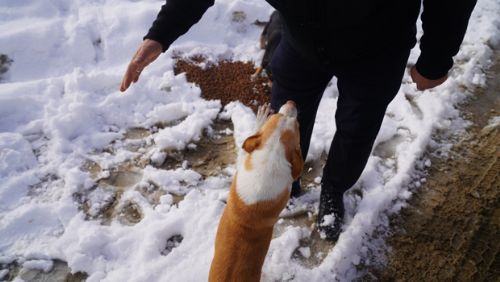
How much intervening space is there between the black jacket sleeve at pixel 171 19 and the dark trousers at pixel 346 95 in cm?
56

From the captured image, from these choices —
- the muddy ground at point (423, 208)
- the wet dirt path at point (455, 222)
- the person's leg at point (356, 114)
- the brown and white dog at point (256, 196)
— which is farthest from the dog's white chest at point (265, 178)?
the wet dirt path at point (455, 222)

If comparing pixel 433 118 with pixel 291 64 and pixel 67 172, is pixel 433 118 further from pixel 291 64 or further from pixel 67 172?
pixel 67 172

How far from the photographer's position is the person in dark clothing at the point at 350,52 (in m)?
1.56

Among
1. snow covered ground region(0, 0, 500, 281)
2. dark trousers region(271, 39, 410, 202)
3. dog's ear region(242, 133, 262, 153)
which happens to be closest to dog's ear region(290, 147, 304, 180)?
dog's ear region(242, 133, 262, 153)

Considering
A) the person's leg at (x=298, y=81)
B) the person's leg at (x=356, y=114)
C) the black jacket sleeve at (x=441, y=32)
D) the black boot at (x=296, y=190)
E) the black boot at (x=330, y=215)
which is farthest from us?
the black boot at (x=296, y=190)

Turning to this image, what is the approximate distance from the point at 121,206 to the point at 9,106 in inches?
52.4

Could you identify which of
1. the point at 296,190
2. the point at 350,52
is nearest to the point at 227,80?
the point at 296,190

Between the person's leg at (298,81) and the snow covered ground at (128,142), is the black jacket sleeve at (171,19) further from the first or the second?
the snow covered ground at (128,142)

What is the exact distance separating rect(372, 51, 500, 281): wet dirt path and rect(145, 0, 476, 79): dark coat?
51.8 inches

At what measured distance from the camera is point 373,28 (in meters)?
1.60

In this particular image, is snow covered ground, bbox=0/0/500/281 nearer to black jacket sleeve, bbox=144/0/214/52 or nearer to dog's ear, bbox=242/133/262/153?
dog's ear, bbox=242/133/262/153

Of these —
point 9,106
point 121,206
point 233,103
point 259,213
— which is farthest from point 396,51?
point 9,106

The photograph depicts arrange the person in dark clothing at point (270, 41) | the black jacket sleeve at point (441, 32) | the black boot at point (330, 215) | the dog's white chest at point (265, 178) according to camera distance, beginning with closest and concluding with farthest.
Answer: the black jacket sleeve at point (441, 32) → the dog's white chest at point (265, 178) → the black boot at point (330, 215) → the person in dark clothing at point (270, 41)

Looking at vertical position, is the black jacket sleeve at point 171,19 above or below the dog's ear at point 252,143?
above
